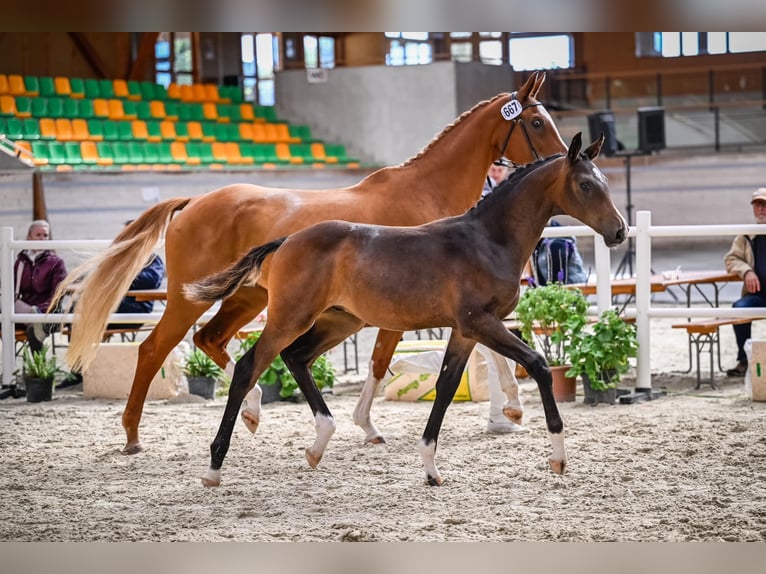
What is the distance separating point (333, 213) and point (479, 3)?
2784mm

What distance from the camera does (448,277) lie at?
473 centimetres

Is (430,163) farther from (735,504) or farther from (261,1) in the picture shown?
(261,1)

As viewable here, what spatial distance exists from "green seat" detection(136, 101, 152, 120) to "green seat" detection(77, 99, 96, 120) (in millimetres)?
833

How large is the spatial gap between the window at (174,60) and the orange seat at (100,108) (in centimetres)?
327

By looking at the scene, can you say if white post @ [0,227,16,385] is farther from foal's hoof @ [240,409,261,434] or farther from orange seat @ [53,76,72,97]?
orange seat @ [53,76,72,97]

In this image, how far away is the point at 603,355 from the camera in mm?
7141

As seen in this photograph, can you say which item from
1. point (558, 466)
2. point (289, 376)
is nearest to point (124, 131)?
point (289, 376)

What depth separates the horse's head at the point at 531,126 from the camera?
18.7ft

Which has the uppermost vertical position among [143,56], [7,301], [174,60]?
[174,60]

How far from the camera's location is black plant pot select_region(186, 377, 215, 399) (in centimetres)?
793

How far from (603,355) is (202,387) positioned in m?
2.99

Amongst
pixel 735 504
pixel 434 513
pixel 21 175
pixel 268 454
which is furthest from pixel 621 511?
pixel 21 175

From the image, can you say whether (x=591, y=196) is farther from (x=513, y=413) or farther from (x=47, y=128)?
(x=47, y=128)

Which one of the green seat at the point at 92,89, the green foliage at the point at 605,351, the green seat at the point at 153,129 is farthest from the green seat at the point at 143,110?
the green foliage at the point at 605,351
